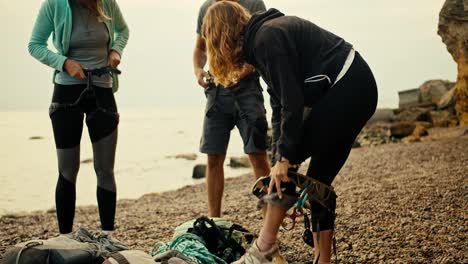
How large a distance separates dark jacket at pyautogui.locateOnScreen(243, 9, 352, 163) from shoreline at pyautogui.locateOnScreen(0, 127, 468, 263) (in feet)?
4.92

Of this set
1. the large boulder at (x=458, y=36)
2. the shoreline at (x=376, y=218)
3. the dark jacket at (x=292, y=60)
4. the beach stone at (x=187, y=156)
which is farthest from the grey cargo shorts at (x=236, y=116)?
the beach stone at (x=187, y=156)

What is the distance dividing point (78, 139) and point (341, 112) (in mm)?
2161

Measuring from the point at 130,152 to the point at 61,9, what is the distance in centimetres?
2179

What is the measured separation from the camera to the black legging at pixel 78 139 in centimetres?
396

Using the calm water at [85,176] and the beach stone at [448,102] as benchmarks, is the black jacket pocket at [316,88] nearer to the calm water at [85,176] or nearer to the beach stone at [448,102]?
the calm water at [85,176]

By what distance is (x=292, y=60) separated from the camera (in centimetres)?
290

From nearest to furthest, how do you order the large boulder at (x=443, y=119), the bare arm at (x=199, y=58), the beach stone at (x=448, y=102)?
1. the bare arm at (x=199, y=58)
2. the large boulder at (x=443, y=119)
3. the beach stone at (x=448, y=102)

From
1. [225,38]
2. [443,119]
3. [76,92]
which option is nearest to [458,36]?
[443,119]

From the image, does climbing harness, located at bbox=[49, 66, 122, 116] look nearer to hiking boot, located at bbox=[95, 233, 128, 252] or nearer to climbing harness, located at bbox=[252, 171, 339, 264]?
hiking boot, located at bbox=[95, 233, 128, 252]

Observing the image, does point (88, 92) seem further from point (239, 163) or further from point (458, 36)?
point (458, 36)

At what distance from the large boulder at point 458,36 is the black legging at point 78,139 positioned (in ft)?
50.3

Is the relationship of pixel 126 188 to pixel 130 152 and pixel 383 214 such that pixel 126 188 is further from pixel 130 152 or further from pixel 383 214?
pixel 130 152

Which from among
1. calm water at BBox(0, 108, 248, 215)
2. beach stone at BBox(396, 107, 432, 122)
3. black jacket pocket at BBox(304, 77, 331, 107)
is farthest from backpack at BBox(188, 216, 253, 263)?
beach stone at BBox(396, 107, 432, 122)

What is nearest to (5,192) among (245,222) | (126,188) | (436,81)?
(126,188)
